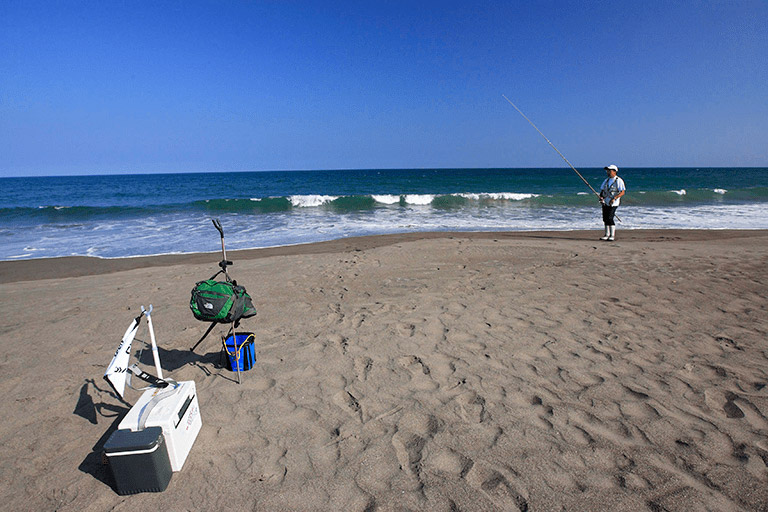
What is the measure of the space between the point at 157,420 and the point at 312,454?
39.2 inches

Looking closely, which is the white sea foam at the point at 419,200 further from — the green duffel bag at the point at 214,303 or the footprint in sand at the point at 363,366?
the green duffel bag at the point at 214,303

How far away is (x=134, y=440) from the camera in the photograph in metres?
2.39

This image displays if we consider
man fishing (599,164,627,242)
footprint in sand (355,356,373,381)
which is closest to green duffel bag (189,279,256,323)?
footprint in sand (355,356,373,381)

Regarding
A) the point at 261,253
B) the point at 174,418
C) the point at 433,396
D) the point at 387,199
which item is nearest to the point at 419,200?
the point at 387,199

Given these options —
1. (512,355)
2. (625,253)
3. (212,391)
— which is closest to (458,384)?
(512,355)

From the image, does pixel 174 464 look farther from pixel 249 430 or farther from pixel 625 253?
pixel 625 253

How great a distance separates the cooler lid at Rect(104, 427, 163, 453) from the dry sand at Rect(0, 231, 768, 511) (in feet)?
1.11

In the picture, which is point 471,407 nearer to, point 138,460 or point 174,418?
point 174,418

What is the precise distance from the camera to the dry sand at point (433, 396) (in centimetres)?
243

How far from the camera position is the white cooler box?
2.52m

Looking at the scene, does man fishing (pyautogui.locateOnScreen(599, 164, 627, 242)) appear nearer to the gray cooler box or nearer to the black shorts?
the black shorts

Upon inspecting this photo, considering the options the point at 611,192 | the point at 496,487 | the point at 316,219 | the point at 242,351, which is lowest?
the point at 496,487

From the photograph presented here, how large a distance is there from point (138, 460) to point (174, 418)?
278 mm

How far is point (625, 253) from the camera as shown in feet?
26.2
